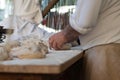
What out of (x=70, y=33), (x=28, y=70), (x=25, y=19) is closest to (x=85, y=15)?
(x=70, y=33)

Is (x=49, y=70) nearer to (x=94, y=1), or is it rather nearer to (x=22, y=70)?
(x=22, y=70)

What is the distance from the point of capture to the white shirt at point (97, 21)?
98 cm

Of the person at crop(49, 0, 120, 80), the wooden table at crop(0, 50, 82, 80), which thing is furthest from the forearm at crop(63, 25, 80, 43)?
the wooden table at crop(0, 50, 82, 80)

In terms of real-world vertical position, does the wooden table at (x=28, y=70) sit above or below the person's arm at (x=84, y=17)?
below

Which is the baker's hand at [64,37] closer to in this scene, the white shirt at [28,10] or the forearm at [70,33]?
the forearm at [70,33]

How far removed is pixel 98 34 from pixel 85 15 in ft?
0.44

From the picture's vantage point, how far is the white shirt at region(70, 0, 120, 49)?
3.21 ft

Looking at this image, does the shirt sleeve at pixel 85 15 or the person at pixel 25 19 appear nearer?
the shirt sleeve at pixel 85 15

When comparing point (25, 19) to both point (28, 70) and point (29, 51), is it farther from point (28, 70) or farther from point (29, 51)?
point (28, 70)

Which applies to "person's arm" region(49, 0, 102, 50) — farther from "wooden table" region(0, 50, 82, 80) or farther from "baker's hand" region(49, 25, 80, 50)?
"wooden table" region(0, 50, 82, 80)

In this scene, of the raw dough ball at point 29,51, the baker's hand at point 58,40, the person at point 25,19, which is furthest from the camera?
the person at point 25,19

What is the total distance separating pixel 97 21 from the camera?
1.06 meters

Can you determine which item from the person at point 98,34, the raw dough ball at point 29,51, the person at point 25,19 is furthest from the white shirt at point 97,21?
the person at point 25,19

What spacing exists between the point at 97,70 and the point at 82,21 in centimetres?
22
